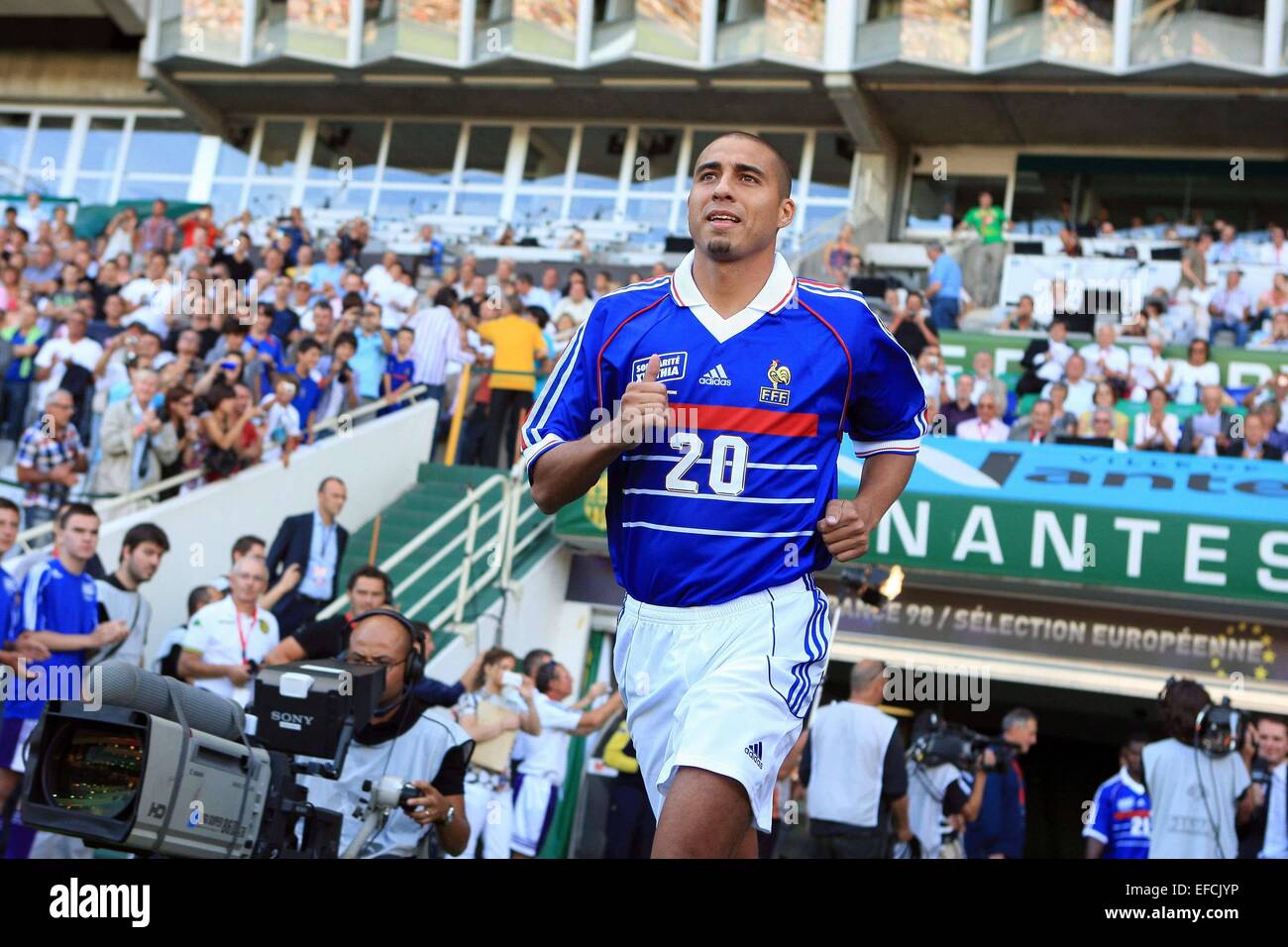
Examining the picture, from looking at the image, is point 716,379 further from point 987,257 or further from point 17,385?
point 987,257

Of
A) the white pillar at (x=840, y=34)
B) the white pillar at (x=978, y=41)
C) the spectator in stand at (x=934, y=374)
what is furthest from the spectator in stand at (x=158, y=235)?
the white pillar at (x=978, y=41)

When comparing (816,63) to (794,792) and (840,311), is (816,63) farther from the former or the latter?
(840,311)

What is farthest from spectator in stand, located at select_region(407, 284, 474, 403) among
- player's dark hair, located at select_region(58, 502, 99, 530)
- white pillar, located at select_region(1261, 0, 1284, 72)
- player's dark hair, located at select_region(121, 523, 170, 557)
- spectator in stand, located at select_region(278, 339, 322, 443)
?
white pillar, located at select_region(1261, 0, 1284, 72)

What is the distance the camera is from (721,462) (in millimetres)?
3990

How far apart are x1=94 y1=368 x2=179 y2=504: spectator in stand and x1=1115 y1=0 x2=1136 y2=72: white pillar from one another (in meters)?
16.1

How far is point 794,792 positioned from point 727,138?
686 cm

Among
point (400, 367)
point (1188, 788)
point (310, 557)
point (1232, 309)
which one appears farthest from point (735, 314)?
point (1232, 309)

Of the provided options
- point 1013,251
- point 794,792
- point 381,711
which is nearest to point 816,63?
point 1013,251

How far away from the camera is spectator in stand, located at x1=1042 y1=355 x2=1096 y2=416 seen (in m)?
15.4

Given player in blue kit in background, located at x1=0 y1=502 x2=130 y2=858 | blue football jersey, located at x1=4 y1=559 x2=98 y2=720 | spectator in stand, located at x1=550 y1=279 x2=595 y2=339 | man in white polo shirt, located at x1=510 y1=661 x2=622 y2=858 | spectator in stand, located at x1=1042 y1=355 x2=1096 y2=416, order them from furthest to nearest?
1. spectator in stand, located at x1=550 y1=279 x2=595 y2=339
2. spectator in stand, located at x1=1042 y1=355 x2=1096 y2=416
3. man in white polo shirt, located at x1=510 y1=661 x2=622 y2=858
4. blue football jersey, located at x1=4 y1=559 x2=98 y2=720
5. player in blue kit in background, located at x1=0 y1=502 x2=130 y2=858

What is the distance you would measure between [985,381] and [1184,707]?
738cm

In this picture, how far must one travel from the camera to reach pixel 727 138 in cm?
423

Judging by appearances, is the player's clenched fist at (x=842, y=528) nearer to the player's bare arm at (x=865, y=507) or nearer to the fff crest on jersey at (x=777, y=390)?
the player's bare arm at (x=865, y=507)

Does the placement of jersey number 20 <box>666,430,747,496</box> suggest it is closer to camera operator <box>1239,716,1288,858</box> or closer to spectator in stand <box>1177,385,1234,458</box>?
camera operator <box>1239,716,1288,858</box>
